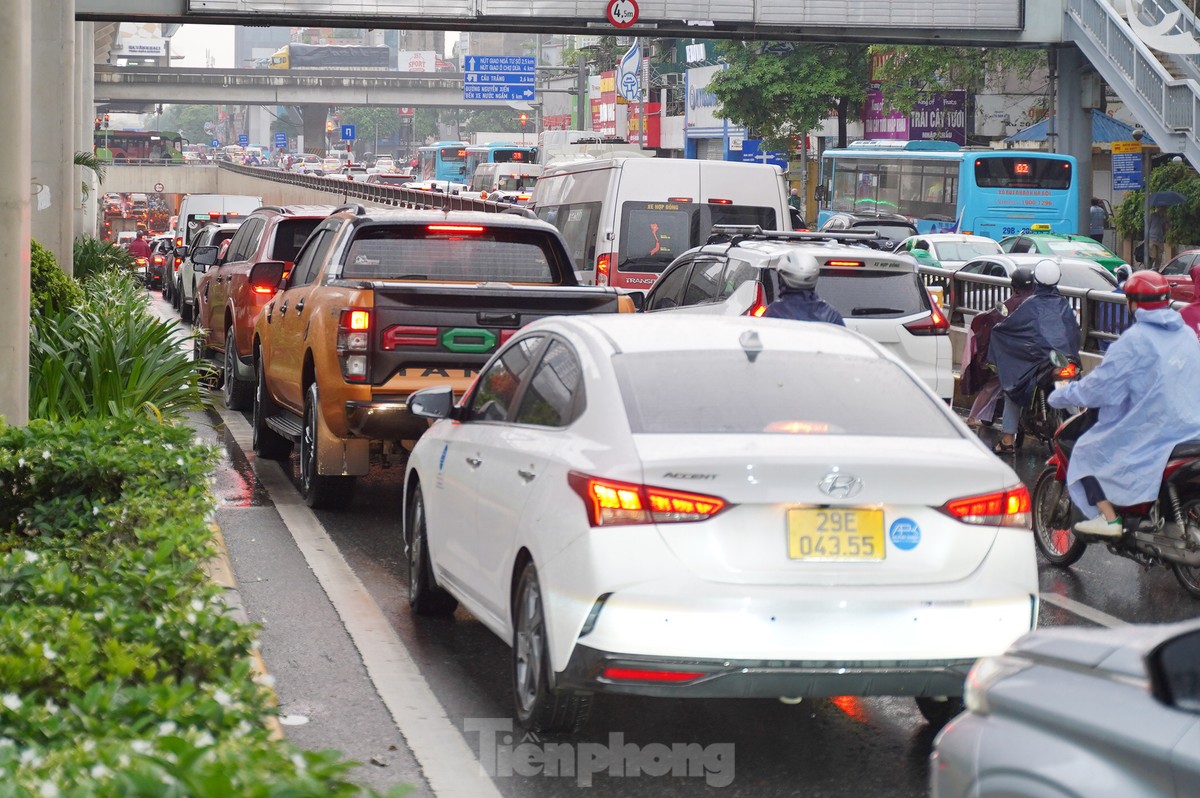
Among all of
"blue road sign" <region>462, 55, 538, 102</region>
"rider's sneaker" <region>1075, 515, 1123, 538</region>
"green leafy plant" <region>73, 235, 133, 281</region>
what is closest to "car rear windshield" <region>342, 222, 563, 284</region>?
"rider's sneaker" <region>1075, 515, 1123, 538</region>

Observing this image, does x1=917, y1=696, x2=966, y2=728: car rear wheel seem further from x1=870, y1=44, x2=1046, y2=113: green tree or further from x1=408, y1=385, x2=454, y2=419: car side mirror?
x1=870, y1=44, x2=1046, y2=113: green tree

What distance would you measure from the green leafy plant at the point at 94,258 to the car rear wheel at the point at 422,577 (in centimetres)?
1813

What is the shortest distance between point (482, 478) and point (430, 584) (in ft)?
4.23

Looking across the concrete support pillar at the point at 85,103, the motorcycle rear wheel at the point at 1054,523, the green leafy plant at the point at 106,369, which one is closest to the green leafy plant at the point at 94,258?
the concrete support pillar at the point at 85,103

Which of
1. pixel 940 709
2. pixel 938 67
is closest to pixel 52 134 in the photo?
pixel 940 709

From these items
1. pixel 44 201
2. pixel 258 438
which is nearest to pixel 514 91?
pixel 44 201

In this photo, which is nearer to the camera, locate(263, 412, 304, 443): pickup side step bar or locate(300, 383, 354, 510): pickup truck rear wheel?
locate(300, 383, 354, 510): pickup truck rear wheel

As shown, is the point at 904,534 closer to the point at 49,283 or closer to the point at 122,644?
the point at 122,644

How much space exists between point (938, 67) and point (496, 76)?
2943cm

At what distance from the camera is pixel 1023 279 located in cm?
1397

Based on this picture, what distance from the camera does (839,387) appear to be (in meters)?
6.37

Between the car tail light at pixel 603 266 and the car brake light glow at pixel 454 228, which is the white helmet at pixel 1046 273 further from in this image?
the car tail light at pixel 603 266

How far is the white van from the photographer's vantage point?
20.1 m

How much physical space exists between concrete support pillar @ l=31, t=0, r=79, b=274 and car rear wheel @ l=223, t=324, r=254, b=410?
425 centimetres
